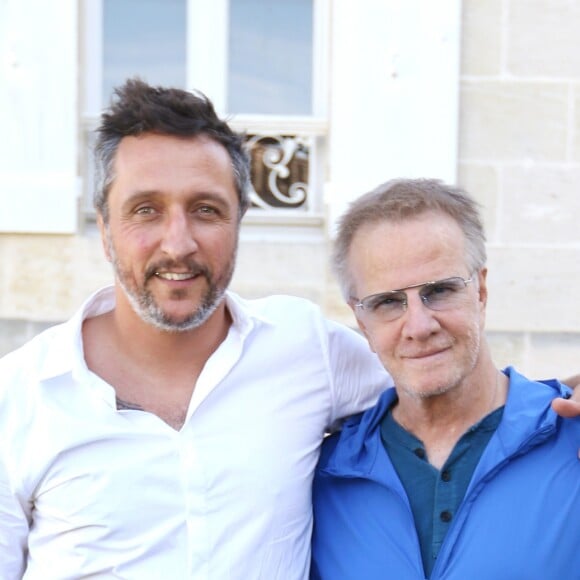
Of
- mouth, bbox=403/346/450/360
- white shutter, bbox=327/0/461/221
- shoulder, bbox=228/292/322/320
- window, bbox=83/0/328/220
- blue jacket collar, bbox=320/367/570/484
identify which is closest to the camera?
blue jacket collar, bbox=320/367/570/484

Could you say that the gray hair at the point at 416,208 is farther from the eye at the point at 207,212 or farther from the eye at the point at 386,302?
the eye at the point at 207,212

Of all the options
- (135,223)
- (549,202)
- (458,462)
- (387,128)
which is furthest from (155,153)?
(549,202)

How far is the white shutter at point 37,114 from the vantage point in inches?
190

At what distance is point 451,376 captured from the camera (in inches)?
89.8

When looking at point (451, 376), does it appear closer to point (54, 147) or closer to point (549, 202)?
point (549, 202)

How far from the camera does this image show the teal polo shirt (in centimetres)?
215

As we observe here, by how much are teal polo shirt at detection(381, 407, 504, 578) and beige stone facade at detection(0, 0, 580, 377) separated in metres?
2.61

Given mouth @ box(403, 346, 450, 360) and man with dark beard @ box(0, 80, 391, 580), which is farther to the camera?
mouth @ box(403, 346, 450, 360)

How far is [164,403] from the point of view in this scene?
7.58 feet

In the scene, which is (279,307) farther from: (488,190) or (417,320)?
(488,190)

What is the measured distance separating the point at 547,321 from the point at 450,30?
5.16ft

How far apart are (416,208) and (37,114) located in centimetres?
307

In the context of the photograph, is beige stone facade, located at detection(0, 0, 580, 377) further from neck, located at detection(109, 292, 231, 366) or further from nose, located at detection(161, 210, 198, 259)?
nose, located at detection(161, 210, 198, 259)

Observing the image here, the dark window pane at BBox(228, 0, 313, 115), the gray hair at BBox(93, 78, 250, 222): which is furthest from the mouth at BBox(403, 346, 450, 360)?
the dark window pane at BBox(228, 0, 313, 115)
